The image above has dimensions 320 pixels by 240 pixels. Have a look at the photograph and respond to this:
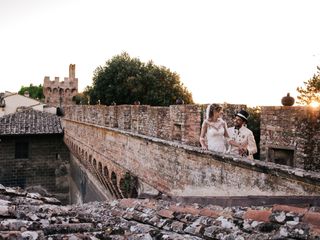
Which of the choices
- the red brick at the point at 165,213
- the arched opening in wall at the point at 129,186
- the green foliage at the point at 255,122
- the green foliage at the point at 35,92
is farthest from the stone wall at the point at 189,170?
the green foliage at the point at 35,92

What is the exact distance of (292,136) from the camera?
6.02m

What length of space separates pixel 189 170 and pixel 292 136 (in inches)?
66.2

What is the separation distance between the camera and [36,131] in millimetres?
24062

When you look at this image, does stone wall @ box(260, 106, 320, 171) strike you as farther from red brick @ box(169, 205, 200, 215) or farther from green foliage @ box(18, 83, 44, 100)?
Result: green foliage @ box(18, 83, 44, 100)

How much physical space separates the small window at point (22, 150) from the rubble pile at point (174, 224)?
21033 millimetres

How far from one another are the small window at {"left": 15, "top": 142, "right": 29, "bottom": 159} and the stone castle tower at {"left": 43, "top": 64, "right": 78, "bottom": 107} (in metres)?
30.4

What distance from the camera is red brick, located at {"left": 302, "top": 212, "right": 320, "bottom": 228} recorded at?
8.57 feet

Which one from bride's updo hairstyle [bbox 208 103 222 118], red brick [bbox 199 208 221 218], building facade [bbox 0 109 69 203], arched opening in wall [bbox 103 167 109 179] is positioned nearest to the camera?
red brick [bbox 199 208 221 218]

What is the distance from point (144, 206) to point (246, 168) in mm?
1543

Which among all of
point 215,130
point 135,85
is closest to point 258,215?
point 215,130

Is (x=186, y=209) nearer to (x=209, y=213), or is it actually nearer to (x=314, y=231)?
(x=209, y=213)

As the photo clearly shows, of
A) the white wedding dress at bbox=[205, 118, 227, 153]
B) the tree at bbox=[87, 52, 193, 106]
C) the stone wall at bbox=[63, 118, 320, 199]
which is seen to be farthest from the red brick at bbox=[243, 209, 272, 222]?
the tree at bbox=[87, 52, 193, 106]

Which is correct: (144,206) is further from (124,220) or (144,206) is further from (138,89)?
(138,89)

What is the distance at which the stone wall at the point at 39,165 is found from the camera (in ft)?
77.4
